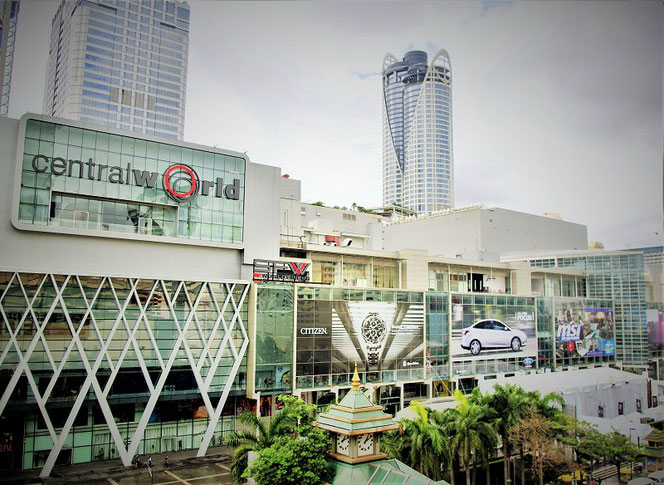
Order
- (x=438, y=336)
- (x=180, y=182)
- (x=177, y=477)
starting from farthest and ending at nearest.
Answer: (x=438, y=336), (x=180, y=182), (x=177, y=477)

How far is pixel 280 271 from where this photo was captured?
166 ft

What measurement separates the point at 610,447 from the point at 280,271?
28519 mm

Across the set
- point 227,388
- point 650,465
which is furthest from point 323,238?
point 650,465

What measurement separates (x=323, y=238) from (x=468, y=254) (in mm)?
20118

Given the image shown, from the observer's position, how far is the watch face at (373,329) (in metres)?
54.8

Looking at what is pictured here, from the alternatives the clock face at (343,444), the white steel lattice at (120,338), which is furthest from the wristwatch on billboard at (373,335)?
the clock face at (343,444)

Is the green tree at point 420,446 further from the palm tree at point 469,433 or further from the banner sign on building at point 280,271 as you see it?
the banner sign on building at point 280,271

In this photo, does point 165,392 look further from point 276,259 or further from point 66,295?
point 276,259

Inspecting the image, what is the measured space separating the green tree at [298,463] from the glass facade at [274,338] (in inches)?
819

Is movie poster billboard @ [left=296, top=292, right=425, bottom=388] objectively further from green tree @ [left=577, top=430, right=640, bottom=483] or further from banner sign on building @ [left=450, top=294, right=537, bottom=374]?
green tree @ [left=577, top=430, right=640, bottom=483]

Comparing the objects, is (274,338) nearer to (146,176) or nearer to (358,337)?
(358,337)

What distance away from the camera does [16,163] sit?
41.5 m

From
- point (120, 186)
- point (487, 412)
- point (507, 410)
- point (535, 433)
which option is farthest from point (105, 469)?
point (535, 433)

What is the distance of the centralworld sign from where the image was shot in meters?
43.1
